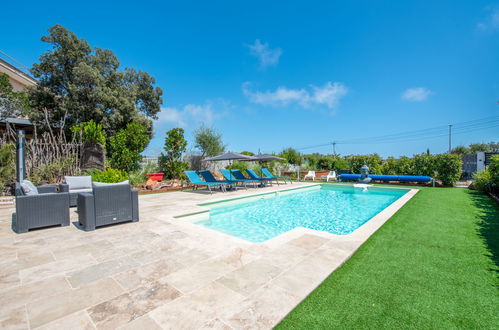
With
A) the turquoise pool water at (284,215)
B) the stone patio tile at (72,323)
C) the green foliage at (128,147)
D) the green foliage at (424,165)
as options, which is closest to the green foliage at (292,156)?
the green foliage at (424,165)

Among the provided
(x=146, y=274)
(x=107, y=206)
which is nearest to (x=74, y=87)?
(x=107, y=206)

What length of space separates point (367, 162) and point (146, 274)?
48.0ft

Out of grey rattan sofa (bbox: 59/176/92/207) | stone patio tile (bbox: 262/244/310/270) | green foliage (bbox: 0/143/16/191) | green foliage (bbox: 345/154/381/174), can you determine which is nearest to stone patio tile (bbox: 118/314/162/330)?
stone patio tile (bbox: 262/244/310/270)

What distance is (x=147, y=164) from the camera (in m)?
12.7

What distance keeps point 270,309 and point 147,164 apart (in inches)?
489

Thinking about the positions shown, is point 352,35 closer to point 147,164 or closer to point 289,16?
point 289,16

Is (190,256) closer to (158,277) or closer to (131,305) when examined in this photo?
(158,277)

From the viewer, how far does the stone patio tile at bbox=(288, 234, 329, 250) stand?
3.26 meters

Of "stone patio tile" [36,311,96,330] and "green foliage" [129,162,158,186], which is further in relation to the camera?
"green foliage" [129,162,158,186]

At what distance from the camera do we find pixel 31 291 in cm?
220

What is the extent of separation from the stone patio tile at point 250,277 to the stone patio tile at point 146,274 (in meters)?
0.67

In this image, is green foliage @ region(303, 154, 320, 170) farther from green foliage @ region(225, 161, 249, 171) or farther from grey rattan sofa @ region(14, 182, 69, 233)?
grey rattan sofa @ region(14, 182, 69, 233)

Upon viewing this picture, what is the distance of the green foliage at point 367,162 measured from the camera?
14.0 meters

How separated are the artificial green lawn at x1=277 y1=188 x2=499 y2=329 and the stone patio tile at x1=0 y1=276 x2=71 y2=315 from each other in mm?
2193
